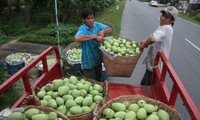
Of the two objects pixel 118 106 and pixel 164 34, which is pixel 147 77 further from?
pixel 118 106

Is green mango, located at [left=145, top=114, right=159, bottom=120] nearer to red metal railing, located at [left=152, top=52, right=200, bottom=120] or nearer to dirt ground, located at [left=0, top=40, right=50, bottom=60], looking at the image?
red metal railing, located at [left=152, top=52, right=200, bottom=120]

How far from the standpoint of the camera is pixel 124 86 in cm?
397

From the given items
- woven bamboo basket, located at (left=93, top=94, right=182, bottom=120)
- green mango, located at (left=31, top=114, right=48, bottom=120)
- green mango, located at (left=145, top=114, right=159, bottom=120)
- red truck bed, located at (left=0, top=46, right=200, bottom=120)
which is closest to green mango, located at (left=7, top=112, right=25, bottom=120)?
green mango, located at (left=31, top=114, right=48, bottom=120)

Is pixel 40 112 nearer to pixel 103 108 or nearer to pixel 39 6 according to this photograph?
pixel 103 108

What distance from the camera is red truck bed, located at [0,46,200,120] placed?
2.35m

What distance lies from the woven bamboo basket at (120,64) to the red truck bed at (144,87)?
1.20ft

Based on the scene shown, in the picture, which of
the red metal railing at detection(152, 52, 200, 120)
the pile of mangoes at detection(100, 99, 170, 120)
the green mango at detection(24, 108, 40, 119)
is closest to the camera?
the red metal railing at detection(152, 52, 200, 120)

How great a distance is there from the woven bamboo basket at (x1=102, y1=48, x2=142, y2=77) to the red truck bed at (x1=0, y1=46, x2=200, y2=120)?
37cm

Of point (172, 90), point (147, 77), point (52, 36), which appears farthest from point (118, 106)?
point (52, 36)

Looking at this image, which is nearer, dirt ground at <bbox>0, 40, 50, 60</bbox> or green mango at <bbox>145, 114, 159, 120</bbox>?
green mango at <bbox>145, 114, 159, 120</bbox>

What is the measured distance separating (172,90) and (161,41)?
1.21 m

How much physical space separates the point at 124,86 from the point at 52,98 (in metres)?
1.56

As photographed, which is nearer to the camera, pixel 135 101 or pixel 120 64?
pixel 135 101

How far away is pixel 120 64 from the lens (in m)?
3.52
